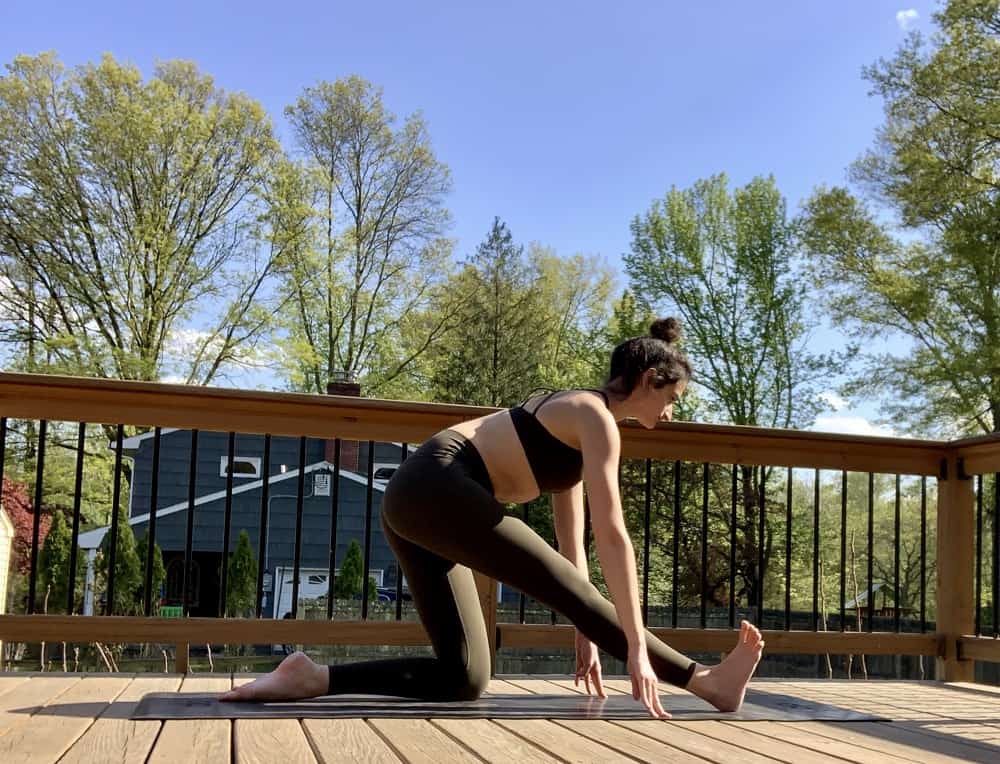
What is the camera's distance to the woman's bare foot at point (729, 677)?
2.60 metres

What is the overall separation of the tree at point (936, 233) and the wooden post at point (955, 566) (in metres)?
12.9

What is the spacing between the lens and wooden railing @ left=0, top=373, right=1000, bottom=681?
340cm

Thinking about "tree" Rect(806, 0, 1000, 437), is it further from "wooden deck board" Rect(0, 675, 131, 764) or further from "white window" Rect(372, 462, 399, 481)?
"wooden deck board" Rect(0, 675, 131, 764)

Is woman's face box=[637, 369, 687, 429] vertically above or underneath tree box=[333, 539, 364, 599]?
above

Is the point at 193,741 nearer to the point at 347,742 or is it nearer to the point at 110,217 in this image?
the point at 347,742

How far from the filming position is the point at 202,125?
18688 mm

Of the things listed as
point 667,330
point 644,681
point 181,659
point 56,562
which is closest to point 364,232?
point 56,562

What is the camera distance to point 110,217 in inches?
714

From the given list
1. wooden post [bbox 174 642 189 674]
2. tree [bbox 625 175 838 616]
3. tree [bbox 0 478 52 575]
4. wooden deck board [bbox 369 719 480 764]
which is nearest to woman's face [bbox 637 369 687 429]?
wooden deck board [bbox 369 719 480 764]

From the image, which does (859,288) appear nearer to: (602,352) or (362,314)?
(602,352)

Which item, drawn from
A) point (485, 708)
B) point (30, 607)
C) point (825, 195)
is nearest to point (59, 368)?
point (825, 195)

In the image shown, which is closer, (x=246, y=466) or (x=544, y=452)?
(x=544, y=452)

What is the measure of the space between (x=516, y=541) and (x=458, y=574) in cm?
29

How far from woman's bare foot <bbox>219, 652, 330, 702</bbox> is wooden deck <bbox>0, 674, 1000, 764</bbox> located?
19 cm
